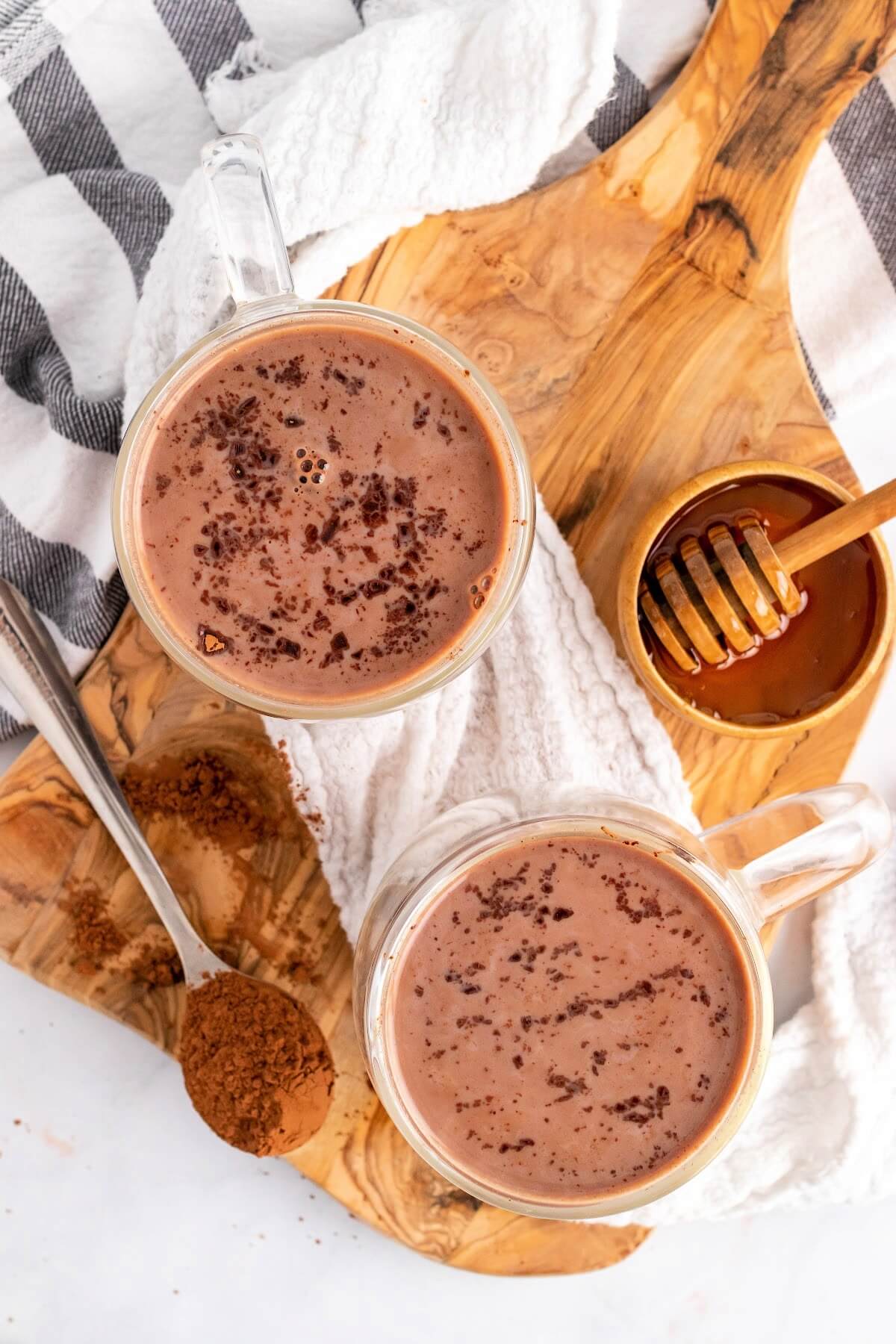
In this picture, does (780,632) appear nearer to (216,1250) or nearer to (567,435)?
(567,435)

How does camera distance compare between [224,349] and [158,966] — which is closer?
[224,349]

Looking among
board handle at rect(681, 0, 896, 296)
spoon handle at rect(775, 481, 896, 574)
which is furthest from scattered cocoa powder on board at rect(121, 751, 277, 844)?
board handle at rect(681, 0, 896, 296)

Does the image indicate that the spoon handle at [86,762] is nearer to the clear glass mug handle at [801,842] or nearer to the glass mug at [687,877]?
the glass mug at [687,877]

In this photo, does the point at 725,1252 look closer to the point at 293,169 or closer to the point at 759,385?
the point at 759,385

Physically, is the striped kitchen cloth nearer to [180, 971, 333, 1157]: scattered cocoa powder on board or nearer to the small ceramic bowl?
the small ceramic bowl

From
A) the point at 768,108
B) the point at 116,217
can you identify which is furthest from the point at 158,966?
the point at 768,108

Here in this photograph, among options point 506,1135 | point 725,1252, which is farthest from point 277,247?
point 725,1252
